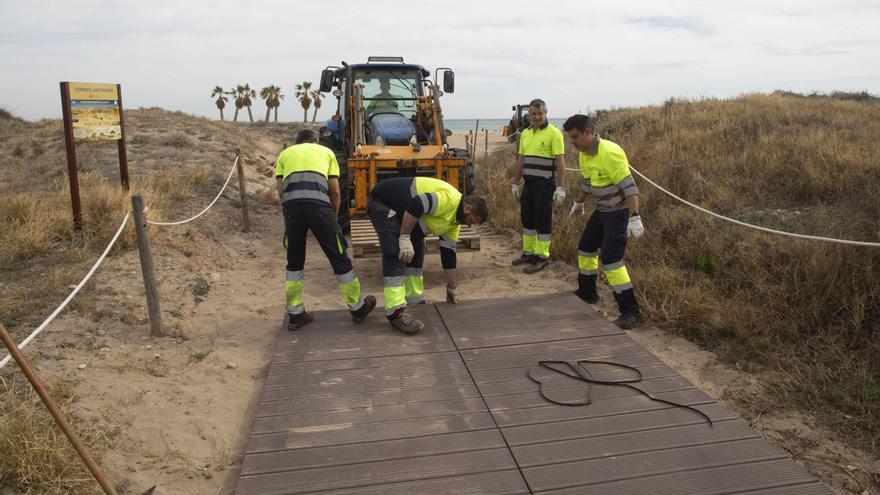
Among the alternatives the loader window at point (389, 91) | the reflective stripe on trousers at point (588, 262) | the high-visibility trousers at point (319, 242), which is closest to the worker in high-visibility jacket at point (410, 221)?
the high-visibility trousers at point (319, 242)

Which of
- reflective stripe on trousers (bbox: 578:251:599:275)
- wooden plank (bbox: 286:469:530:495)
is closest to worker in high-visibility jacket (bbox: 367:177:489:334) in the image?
reflective stripe on trousers (bbox: 578:251:599:275)

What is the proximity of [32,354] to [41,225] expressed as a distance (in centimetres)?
268

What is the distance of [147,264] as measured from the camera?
471cm

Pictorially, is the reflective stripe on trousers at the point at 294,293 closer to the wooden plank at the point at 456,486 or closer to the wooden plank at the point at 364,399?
the wooden plank at the point at 364,399

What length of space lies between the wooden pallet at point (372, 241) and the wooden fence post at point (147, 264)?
210 centimetres

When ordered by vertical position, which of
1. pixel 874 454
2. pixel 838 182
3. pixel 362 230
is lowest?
pixel 874 454

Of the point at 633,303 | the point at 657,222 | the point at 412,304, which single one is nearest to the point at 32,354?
the point at 412,304

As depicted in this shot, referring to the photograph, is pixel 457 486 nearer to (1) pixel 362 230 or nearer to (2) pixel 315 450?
(2) pixel 315 450

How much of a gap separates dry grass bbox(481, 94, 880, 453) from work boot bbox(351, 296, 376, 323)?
2457 mm

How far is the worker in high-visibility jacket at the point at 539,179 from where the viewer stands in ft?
21.7

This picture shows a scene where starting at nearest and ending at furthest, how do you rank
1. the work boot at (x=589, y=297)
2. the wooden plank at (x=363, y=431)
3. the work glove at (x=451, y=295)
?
1. the wooden plank at (x=363, y=431)
2. the work glove at (x=451, y=295)
3. the work boot at (x=589, y=297)

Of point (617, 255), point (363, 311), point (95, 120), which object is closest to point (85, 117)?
point (95, 120)

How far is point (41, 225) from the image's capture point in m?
6.16

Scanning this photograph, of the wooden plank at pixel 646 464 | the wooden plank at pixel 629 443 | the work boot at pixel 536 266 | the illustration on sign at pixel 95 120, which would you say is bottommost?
the wooden plank at pixel 646 464
